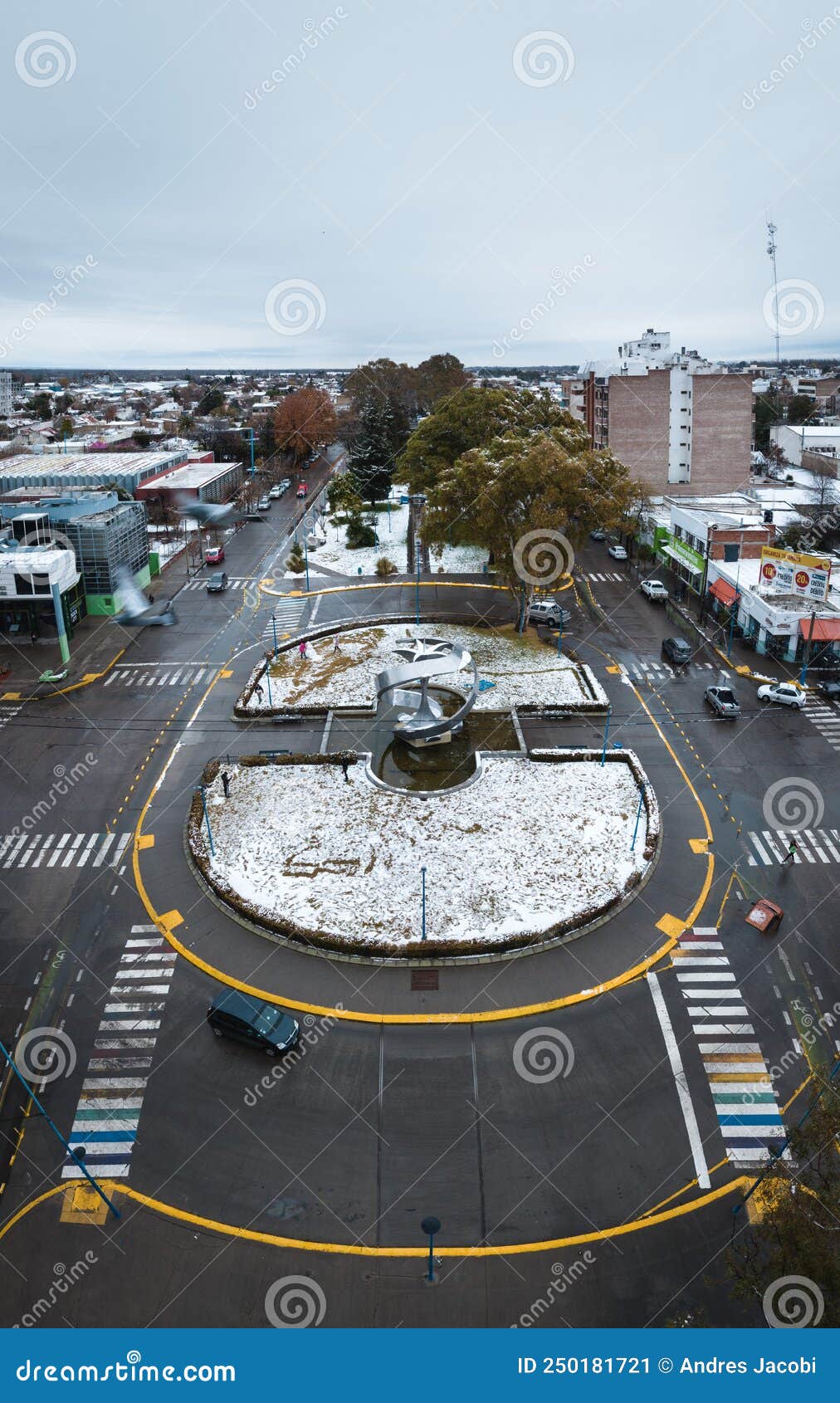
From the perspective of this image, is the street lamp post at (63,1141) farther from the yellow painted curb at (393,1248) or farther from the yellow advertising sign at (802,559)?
the yellow advertising sign at (802,559)

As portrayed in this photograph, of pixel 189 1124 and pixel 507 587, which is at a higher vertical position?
pixel 507 587

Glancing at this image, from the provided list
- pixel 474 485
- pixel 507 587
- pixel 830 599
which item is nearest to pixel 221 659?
pixel 474 485

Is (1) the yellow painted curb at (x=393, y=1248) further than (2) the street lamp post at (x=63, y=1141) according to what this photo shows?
No

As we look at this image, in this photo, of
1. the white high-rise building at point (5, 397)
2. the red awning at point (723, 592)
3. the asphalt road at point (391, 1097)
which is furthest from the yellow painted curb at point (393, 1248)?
the white high-rise building at point (5, 397)

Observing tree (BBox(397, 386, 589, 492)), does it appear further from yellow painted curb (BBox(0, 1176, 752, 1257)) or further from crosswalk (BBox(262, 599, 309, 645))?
yellow painted curb (BBox(0, 1176, 752, 1257))

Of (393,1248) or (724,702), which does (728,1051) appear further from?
(724,702)

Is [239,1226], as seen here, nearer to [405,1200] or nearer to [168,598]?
[405,1200]
